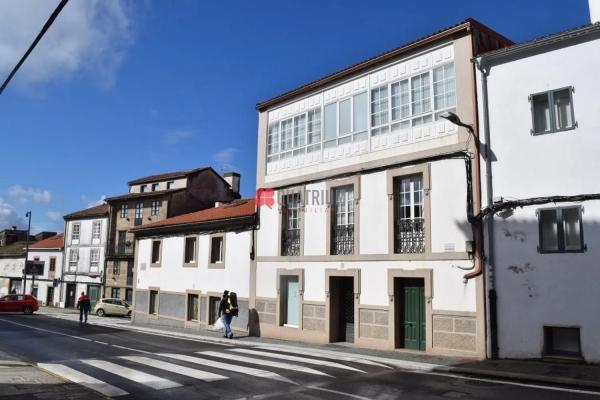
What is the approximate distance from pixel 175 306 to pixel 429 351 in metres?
14.7

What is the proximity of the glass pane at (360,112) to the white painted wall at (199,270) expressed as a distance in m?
6.72

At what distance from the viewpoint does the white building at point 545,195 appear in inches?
441

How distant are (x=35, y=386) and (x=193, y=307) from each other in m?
15.0

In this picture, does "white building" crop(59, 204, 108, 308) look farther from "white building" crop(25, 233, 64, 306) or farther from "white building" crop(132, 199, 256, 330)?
"white building" crop(132, 199, 256, 330)

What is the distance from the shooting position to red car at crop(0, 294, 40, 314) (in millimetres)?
35203

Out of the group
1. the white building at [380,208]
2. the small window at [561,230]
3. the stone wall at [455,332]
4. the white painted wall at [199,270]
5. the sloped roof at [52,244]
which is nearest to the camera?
the small window at [561,230]

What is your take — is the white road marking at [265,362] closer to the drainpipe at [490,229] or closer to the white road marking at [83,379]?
the white road marking at [83,379]

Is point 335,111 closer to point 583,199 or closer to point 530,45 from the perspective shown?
point 530,45

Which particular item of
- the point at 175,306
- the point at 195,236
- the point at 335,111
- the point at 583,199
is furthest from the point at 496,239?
the point at 175,306

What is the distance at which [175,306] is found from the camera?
960 inches

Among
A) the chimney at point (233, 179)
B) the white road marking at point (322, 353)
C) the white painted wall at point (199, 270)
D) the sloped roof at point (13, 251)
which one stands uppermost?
the chimney at point (233, 179)

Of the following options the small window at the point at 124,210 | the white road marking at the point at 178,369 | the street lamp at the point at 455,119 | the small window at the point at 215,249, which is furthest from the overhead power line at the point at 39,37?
the small window at the point at 124,210

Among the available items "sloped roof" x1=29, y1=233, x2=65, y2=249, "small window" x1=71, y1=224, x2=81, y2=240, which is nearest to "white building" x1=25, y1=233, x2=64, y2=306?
"sloped roof" x1=29, y1=233, x2=65, y2=249

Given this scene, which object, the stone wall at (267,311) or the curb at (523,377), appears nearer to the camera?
the curb at (523,377)
